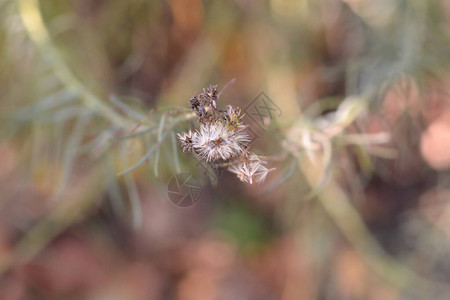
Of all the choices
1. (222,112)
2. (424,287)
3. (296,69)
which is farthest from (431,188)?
(222,112)

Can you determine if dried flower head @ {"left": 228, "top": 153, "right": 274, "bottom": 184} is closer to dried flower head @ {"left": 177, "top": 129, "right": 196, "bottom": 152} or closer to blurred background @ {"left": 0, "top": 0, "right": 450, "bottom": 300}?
dried flower head @ {"left": 177, "top": 129, "right": 196, "bottom": 152}

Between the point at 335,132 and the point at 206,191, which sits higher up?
the point at 206,191

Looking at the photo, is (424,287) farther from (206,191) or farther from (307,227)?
(206,191)

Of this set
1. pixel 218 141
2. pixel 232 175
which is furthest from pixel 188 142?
pixel 232 175

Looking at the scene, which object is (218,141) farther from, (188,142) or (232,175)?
(232,175)

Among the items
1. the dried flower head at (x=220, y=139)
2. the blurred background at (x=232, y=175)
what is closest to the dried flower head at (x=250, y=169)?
the dried flower head at (x=220, y=139)

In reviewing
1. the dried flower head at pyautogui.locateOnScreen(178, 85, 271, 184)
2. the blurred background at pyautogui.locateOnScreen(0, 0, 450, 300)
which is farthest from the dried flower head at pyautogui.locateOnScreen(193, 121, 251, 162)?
the blurred background at pyautogui.locateOnScreen(0, 0, 450, 300)
